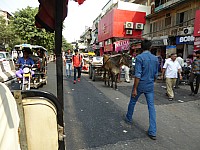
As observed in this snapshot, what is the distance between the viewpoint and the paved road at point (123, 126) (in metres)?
3.10

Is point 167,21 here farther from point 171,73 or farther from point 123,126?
point 123,126

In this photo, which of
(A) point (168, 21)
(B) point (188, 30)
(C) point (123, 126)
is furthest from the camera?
(A) point (168, 21)

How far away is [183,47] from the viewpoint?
16.4m

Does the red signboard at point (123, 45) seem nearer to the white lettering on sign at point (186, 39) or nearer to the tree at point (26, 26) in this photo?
the white lettering on sign at point (186, 39)

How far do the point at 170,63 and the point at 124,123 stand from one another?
3538 mm

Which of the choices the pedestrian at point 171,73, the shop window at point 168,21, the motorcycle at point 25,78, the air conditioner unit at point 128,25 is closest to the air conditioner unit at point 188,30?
the shop window at point 168,21

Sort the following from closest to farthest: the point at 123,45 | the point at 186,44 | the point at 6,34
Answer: the point at 186,44
the point at 123,45
the point at 6,34

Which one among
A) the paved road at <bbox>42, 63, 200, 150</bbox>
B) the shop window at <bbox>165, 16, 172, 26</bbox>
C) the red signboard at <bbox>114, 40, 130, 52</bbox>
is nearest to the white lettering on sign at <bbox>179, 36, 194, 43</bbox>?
the shop window at <bbox>165, 16, 172, 26</bbox>

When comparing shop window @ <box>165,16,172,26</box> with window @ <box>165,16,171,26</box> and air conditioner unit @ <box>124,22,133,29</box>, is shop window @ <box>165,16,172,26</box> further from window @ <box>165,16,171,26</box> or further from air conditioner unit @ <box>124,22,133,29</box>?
air conditioner unit @ <box>124,22,133,29</box>

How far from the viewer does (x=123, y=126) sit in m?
3.84

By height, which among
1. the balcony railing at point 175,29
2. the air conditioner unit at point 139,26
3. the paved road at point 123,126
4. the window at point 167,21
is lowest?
the paved road at point 123,126

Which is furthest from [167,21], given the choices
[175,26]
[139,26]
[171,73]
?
[171,73]

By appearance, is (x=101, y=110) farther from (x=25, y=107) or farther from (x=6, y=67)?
(x=6, y=67)

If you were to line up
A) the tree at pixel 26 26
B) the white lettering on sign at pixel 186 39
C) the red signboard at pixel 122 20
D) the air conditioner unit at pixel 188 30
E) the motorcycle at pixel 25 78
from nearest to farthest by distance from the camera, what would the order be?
1. the motorcycle at pixel 25 78
2. the white lettering on sign at pixel 186 39
3. the air conditioner unit at pixel 188 30
4. the tree at pixel 26 26
5. the red signboard at pixel 122 20
